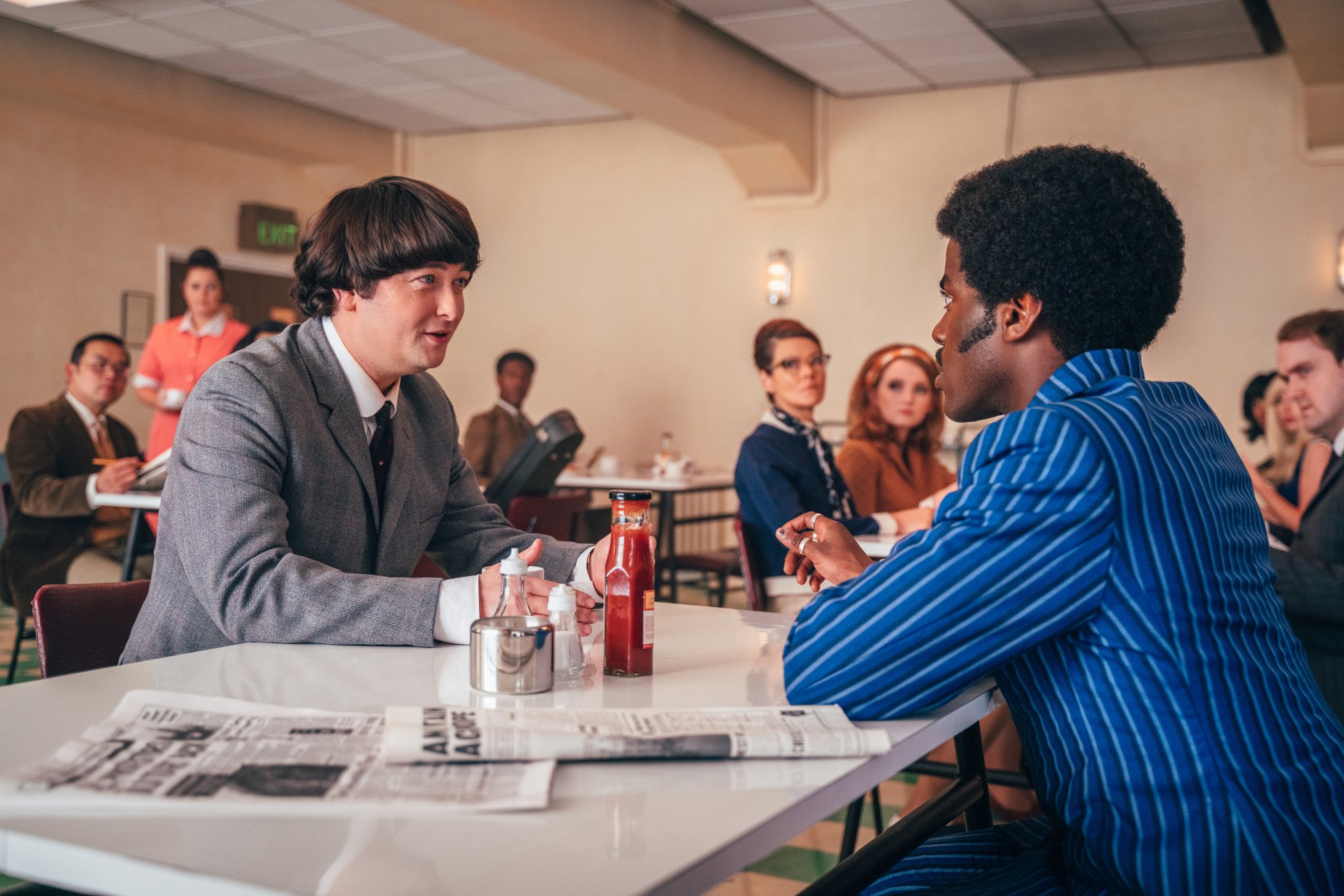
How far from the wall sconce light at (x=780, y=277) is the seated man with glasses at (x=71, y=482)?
13.6ft

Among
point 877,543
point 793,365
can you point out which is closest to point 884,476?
point 793,365

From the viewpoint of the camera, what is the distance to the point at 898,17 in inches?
217

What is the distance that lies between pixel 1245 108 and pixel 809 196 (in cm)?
249

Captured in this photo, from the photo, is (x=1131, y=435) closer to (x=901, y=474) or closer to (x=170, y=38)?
(x=901, y=474)

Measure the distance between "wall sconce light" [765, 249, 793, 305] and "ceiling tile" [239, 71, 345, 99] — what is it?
291 cm

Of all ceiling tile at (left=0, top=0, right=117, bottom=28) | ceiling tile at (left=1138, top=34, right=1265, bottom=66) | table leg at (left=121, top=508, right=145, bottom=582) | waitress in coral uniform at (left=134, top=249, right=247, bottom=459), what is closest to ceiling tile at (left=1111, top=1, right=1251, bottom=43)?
ceiling tile at (left=1138, top=34, right=1265, bottom=66)

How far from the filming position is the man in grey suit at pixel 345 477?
1.37 m

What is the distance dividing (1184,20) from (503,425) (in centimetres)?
415

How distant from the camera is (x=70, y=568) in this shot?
140 inches

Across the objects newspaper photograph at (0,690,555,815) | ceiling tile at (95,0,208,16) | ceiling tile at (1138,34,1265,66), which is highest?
ceiling tile at (95,0,208,16)

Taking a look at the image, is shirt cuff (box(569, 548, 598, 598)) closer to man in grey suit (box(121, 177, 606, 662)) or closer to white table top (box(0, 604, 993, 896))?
man in grey suit (box(121, 177, 606, 662))

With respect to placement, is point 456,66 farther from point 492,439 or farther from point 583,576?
point 583,576

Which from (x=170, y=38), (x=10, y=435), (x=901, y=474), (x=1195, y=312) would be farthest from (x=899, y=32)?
(x=10, y=435)

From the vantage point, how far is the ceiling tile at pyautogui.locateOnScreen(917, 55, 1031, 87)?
20.6 ft
